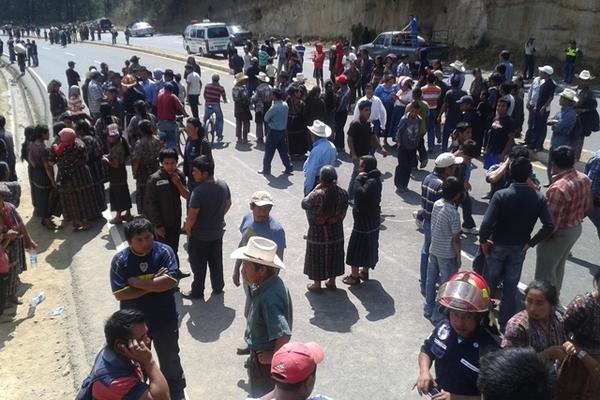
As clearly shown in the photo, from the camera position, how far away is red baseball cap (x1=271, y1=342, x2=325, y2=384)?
3010 mm

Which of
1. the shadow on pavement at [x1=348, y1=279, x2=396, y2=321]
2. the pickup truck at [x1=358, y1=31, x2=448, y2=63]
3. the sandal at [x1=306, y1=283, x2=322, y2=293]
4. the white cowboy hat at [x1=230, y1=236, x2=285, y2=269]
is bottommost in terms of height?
the shadow on pavement at [x1=348, y1=279, x2=396, y2=321]

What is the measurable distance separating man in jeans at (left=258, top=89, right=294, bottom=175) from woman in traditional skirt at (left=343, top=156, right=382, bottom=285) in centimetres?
479

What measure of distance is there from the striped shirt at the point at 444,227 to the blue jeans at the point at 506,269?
1.32 feet

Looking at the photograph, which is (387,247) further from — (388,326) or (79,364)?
(79,364)

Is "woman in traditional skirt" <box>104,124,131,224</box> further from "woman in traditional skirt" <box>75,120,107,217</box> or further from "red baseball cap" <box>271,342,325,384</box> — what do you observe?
"red baseball cap" <box>271,342,325,384</box>

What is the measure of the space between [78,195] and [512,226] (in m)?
6.58

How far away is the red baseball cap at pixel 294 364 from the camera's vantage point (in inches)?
→ 118

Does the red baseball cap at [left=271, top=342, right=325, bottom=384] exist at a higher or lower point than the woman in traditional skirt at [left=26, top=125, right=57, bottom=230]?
higher

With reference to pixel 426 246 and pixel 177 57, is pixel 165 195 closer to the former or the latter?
pixel 426 246

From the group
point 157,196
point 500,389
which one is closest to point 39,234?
point 157,196

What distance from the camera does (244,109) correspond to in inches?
560

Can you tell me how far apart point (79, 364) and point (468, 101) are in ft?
26.8

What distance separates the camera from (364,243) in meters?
7.22

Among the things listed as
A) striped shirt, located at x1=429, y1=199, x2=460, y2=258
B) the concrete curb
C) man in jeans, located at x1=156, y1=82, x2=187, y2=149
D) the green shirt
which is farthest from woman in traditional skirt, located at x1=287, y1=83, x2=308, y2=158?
the concrete curb
